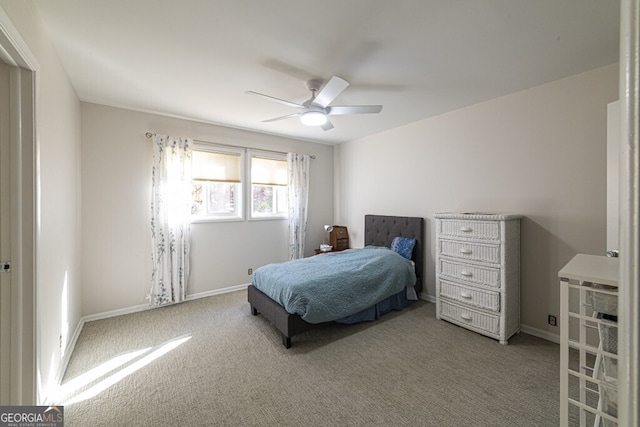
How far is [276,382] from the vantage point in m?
2.06

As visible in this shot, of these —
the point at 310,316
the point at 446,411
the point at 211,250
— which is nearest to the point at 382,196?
the point at 310,316

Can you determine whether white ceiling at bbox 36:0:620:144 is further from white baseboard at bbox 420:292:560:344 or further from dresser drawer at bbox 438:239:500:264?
white baseboard at bbox 420:292:560:344

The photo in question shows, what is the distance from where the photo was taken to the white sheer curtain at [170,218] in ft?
11.3

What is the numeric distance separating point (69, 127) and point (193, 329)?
2.33 m

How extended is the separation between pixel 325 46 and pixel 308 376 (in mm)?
2578

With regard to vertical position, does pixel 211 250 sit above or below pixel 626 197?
below

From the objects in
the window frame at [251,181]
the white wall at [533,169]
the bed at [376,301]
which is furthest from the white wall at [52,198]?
the white wall at [533,169]

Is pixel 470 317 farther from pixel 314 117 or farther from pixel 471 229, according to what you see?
pixel 314 117

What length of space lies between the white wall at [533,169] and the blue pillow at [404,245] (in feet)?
0.85

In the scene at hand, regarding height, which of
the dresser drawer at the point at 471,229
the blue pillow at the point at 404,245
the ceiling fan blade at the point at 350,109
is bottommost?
the blue pillow at the point at 404,245

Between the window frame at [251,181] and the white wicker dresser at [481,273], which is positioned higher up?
the window frame at [251,181]

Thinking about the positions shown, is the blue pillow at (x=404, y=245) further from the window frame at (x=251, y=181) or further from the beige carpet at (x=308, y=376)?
the window frame at (x=251, y=181)

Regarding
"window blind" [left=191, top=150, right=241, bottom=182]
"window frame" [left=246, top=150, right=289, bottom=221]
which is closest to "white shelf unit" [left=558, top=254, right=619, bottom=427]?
"window frame" [left=246, top=150, right=289, bottom=221]

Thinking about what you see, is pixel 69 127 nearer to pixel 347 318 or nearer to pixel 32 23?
pixel 32 23
